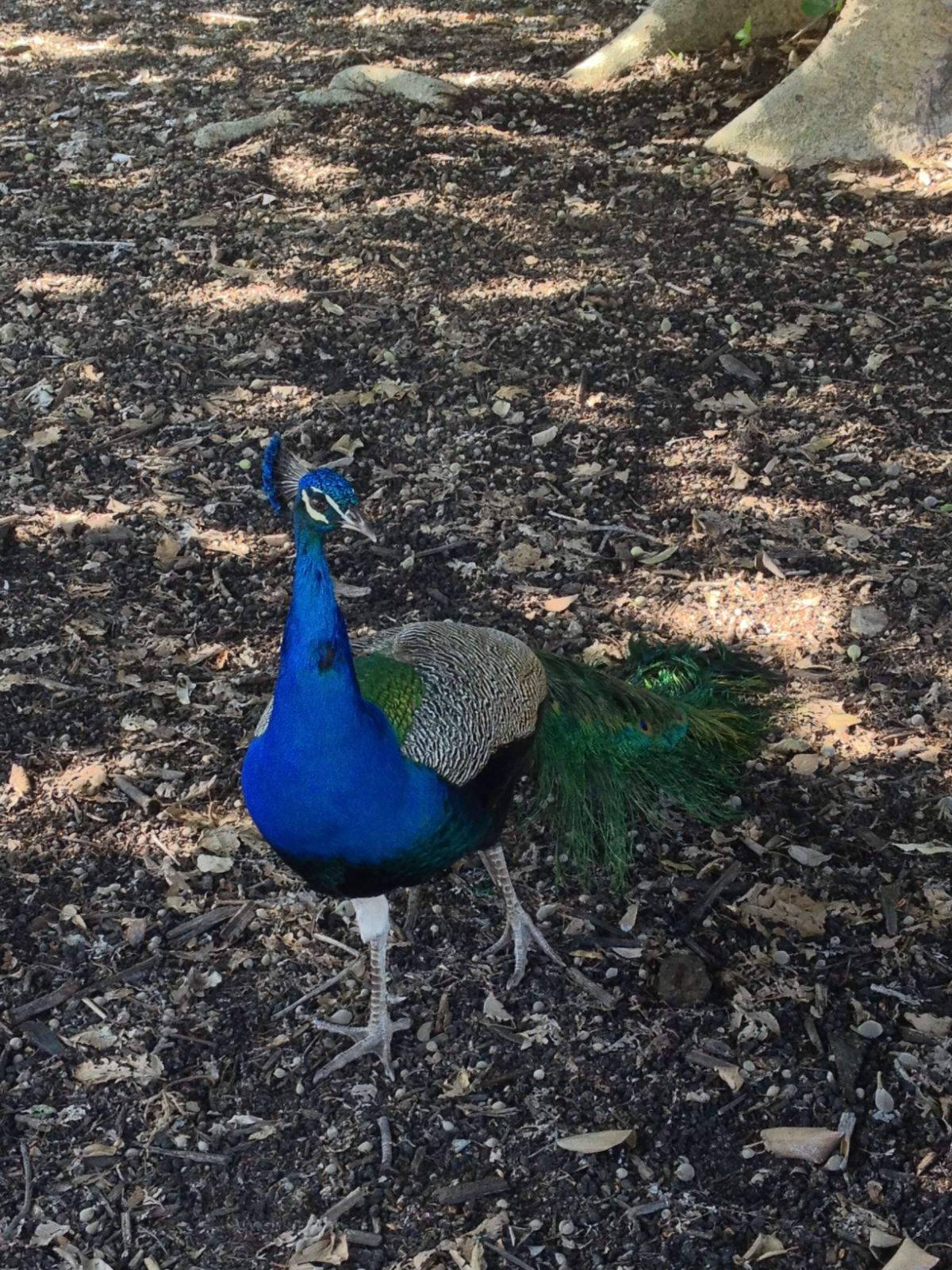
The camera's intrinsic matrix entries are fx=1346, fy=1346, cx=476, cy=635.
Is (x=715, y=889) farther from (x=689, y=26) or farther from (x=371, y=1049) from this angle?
(x=689, y=26)

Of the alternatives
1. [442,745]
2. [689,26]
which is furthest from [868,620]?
[689,26]

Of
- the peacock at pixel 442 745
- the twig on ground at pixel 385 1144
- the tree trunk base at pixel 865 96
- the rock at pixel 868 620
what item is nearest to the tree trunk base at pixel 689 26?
the tree trunk base at pixel 865 96

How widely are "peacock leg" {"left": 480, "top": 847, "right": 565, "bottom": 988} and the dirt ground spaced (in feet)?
0.15

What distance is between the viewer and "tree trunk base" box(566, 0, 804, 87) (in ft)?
20.2

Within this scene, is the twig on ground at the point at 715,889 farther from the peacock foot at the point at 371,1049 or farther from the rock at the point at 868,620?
the rock at the point at 868,620

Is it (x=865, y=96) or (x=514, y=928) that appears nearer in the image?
(x=514, y=928)

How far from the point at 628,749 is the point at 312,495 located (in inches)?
39.8

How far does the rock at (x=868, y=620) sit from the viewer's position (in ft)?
11.9

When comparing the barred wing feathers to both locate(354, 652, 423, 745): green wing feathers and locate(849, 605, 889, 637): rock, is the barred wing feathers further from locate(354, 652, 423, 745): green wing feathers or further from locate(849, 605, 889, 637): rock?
locate(849, 605, 889, 637): rock

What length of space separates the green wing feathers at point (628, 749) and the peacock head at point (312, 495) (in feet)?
2.52

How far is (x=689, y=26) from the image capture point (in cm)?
623

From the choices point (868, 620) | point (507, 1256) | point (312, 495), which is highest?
point (312, 495)

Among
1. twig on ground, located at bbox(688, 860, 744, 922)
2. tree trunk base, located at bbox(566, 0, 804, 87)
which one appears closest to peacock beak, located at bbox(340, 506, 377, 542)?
twig on ground, located at bbox(688, 860, 744, 922)

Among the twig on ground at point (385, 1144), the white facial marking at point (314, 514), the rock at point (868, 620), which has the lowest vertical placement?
the twig on ground at point (385, 1144)
